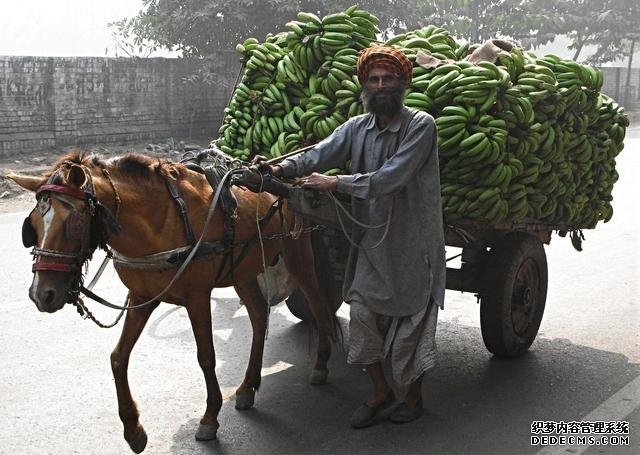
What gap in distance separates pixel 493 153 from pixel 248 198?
1.46 m

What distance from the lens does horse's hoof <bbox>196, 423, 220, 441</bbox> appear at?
4.47 m

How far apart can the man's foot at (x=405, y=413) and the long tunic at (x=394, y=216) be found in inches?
23.2

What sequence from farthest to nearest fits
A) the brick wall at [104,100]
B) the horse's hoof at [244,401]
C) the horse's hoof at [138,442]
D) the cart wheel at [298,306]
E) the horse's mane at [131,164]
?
1. the brick wall at [104,100]
2. the cart wheel at [298,306]
3. the horse's hoof at [244,401]
4. the horse's hoof at [138,442]
5. the horse's mane at [131,164]

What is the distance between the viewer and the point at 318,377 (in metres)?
5.38

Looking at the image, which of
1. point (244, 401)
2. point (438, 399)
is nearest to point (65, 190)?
point (244, 401)

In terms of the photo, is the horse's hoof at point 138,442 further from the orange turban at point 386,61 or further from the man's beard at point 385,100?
the orange turban at point 386,61

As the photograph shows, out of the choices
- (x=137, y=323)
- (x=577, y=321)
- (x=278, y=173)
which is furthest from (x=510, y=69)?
→ (x=137, y=323)

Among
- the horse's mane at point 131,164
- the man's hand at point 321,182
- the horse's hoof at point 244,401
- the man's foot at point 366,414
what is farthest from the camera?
the horse's hoof at point 244,401

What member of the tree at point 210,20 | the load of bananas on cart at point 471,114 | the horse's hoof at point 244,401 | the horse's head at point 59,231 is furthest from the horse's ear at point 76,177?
the tree at point 210,20

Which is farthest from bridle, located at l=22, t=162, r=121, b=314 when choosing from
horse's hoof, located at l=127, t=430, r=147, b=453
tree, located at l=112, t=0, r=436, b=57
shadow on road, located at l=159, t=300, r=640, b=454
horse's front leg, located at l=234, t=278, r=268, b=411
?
tree, located at l=112, t=0, r=436, b=57

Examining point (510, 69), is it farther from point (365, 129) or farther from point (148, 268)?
point (148, 268)

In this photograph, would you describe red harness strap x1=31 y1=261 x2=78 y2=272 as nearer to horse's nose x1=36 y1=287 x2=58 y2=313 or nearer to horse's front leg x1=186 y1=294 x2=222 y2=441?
horse's nose x1=36 y1=287 x2=58 y2=313

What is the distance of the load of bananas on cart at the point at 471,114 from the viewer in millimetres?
5082

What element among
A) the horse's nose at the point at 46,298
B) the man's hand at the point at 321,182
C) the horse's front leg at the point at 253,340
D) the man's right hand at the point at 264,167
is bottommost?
the horse's front leg at the point at 253,340
